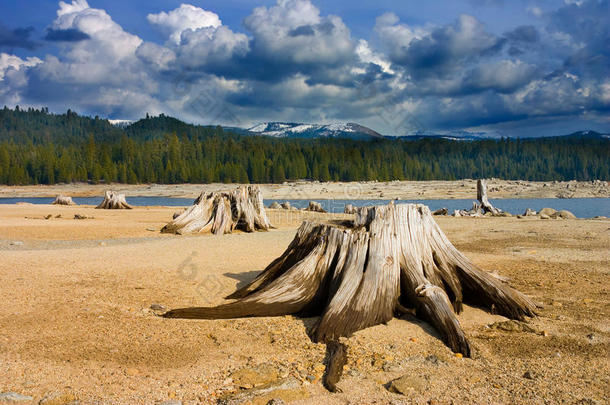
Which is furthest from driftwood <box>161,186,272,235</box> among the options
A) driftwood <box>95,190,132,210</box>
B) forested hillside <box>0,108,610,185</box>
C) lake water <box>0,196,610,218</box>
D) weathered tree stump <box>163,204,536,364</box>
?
forested hillside <box>0,108,610,185</box>

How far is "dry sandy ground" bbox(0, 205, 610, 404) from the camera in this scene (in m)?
3.85

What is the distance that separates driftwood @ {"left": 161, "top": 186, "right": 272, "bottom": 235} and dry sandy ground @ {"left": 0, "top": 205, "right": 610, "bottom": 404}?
22.9 feet

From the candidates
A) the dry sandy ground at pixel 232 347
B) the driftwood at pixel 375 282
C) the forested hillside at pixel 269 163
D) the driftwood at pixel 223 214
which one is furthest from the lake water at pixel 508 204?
the forested hillside at pixel 269 163

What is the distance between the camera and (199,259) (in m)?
10.1

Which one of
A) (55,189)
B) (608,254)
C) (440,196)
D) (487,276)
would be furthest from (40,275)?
(55,189)

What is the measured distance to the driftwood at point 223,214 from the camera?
15.9 m

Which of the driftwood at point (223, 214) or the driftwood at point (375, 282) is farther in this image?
the driftwood at point (223, 214)

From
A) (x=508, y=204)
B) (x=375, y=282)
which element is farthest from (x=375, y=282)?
(x=508, y=204)

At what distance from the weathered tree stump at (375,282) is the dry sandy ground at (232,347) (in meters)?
0.20

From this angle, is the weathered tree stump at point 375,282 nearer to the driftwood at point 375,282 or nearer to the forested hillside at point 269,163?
the driftwood at point 375,282

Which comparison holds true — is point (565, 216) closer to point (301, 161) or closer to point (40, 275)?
point (40, 275)

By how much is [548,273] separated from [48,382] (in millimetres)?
8486

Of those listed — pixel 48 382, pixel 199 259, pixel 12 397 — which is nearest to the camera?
pixel 12 397

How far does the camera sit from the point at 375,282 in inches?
225
